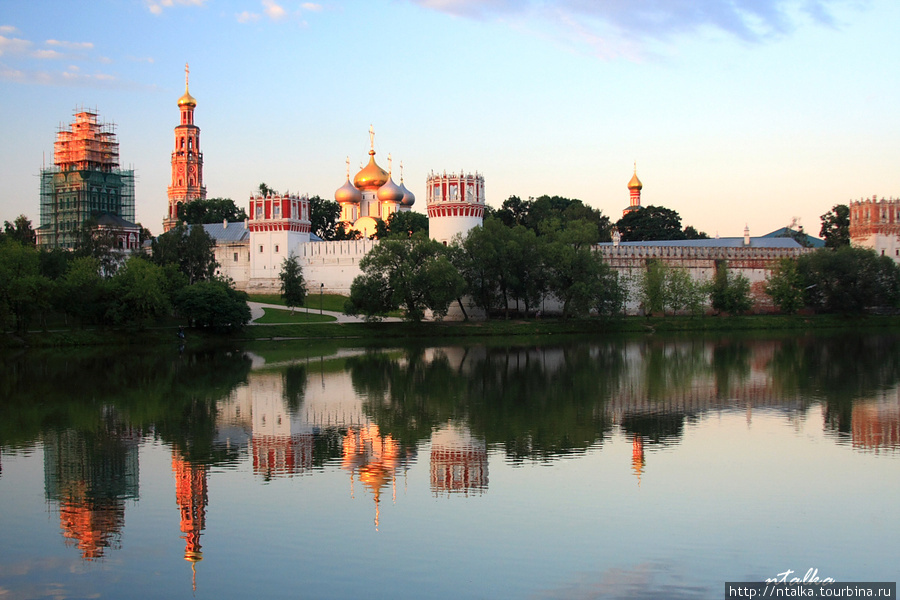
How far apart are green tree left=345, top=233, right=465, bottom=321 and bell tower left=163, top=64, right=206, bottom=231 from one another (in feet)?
126

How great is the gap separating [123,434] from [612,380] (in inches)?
505

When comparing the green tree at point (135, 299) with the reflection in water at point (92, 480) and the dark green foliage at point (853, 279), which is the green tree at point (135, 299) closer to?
the reflection in water at point (92, 480)

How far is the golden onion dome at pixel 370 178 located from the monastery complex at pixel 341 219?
7 centimetres

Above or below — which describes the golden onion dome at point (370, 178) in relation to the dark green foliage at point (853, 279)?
above

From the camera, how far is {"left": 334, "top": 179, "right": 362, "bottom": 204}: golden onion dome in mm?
69062

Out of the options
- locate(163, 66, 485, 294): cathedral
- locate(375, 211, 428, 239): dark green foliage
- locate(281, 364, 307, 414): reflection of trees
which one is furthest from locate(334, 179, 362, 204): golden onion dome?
locate(281, 364, 307, 414): reflection of trees

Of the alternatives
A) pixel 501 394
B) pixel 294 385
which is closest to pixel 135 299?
pixel 294 385

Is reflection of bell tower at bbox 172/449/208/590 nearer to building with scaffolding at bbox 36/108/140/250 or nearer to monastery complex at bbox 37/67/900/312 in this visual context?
monastery complex at bbox 37/67/900/312

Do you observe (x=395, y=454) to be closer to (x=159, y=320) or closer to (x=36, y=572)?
(x=36, y=572)

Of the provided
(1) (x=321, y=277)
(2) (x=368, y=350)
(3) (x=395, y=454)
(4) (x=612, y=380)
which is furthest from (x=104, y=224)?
(3) (x=395, y=454)

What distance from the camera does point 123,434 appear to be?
17.5 meters

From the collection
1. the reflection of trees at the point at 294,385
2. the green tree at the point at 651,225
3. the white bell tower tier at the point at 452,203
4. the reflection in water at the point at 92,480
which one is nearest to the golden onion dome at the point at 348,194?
the white bell tower tier at the point at 452,203

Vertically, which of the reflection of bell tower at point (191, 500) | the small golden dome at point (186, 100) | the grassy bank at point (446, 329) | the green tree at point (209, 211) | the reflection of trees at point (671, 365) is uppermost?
the small golden dome at point (186, 100)

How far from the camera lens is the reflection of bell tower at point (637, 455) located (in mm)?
13873
